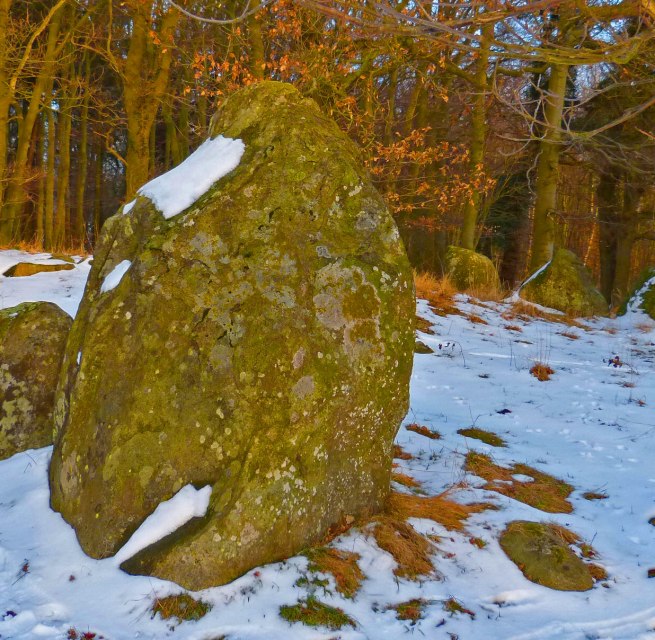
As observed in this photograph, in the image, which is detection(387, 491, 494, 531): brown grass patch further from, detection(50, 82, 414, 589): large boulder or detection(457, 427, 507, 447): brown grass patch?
detection(457, 427, 507, 447): brown grass patch

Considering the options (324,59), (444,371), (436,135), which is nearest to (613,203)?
(436,135)

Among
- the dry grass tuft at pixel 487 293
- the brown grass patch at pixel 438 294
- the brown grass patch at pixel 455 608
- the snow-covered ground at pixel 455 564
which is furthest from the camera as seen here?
the dry grass tuft at pixel 487 293

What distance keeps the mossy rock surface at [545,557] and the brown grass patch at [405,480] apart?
666 millimetres

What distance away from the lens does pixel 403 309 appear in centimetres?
298

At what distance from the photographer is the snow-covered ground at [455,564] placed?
220cm

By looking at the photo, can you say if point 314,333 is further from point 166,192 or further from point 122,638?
point 122,638

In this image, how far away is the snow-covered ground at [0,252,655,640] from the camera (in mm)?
2203

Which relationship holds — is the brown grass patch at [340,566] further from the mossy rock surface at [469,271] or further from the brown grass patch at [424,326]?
the mossy rock surface at [469,271]

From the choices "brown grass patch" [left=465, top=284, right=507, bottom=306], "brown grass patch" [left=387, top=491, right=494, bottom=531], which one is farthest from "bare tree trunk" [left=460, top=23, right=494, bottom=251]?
"brown grass patch" [left=387, top=491, right=494, bottom=531]

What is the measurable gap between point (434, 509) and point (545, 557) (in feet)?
2.06

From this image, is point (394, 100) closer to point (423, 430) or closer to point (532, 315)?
point (532, 315)

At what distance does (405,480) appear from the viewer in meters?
3.48

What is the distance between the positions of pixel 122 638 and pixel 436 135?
17.4 m

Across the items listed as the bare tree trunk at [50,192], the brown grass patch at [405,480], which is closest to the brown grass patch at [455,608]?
the brown grass patch at [405,480]
